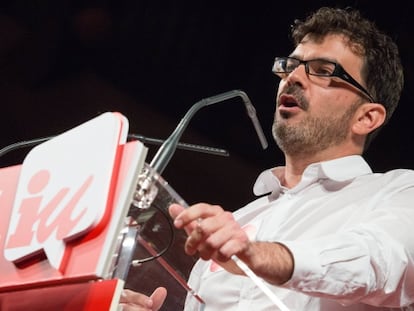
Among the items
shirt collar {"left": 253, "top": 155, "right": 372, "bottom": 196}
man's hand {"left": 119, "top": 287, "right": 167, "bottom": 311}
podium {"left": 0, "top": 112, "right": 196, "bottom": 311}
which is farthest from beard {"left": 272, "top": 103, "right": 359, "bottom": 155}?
podium {"left": 0, "top": 112, "right": 196, "bottom": 311}

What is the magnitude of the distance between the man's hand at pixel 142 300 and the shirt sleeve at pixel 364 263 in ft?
0.88

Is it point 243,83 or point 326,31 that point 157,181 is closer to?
point 326,31

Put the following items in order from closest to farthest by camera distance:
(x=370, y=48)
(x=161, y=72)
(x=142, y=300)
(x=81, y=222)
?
(x=81, y=222)
(x=142, y=300)
(x=370, y=48)
(x=161, y=72)

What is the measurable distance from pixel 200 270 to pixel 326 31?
886 millimetres

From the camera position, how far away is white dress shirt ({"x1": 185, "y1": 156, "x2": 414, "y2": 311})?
3.47 feet

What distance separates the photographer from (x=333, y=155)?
1865mm

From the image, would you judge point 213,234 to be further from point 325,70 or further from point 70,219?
point 325,70

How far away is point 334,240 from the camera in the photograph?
1089 mm

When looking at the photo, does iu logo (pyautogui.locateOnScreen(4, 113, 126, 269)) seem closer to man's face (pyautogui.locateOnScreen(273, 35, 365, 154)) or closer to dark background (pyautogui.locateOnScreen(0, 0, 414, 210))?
man's face (pyautogui.locateOnScreen(273, 35, 365, 154))

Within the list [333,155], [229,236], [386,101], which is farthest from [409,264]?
[386,101]

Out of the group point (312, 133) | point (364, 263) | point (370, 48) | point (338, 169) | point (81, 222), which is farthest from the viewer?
point (370, 48)

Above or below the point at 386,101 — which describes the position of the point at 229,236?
above

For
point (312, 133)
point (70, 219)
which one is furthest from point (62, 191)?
point (312, 133)

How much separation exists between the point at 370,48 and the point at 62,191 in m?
1.35
